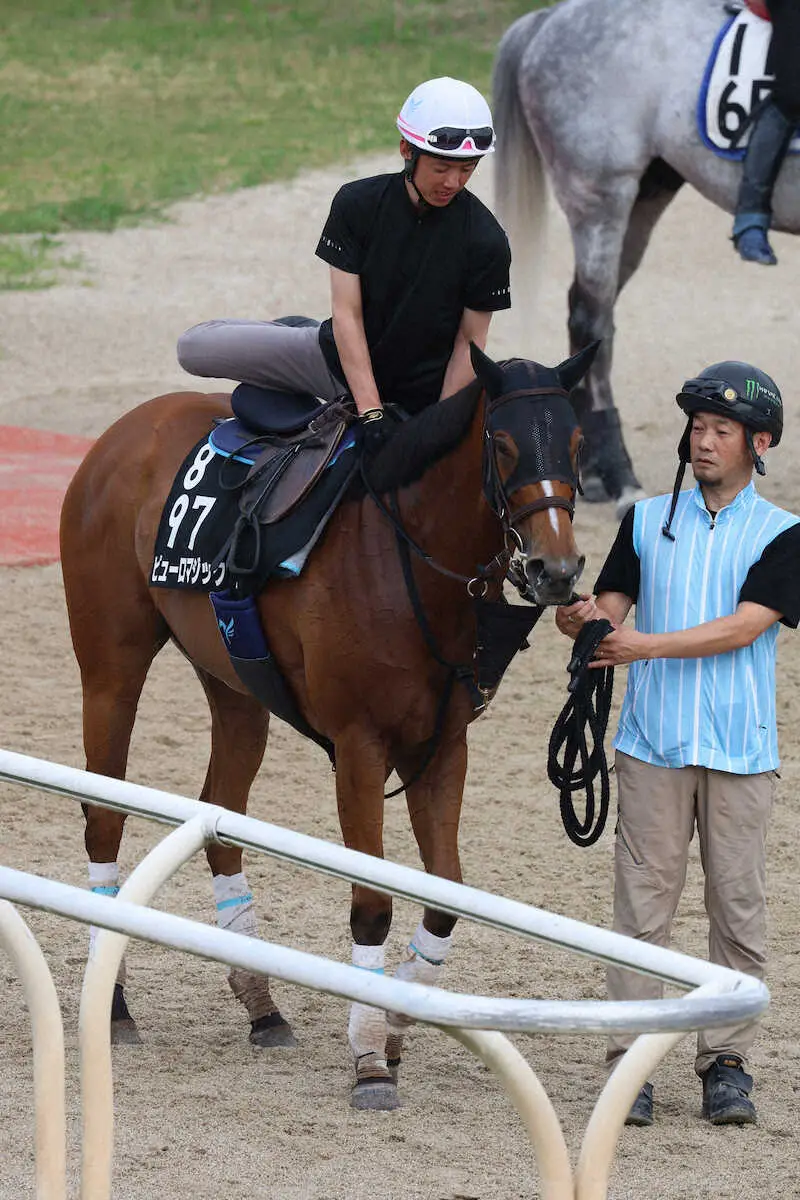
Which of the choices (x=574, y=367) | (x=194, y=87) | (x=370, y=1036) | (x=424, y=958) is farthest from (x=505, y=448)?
(x=194, y=87)

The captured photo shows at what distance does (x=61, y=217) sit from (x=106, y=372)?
3.71 metres

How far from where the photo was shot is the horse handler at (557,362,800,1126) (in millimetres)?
4133

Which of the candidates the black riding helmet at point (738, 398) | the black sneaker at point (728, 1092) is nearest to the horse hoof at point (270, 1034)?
the black sneaker at point (728, 1092)

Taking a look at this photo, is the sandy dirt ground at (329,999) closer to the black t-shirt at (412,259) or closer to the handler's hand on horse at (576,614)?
the handler's hand on horse at (576,614)

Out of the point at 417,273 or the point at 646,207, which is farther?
the point at 646,207

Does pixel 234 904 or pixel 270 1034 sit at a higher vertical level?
pixel 234 904

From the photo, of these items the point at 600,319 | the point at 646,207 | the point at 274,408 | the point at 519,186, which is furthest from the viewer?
the point at 519,186

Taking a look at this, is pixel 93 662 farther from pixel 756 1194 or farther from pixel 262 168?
pixel 262 168

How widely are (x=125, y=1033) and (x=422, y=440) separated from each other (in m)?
1.72

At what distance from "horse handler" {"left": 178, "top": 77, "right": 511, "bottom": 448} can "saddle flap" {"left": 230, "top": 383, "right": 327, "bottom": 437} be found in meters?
0.23

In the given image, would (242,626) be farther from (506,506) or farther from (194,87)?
(194,87)

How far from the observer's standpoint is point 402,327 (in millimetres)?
4512

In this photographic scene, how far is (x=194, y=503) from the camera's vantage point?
4.78 meters

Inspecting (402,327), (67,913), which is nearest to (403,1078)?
(402,327)
